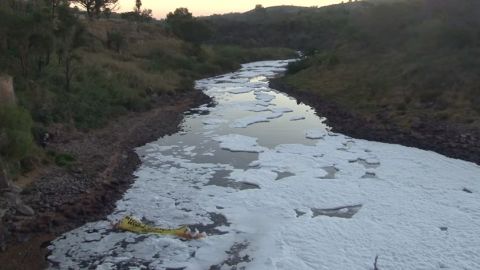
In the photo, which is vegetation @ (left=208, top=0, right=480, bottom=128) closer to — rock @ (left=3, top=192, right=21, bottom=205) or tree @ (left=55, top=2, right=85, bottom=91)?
tree @ (left=55, top=2, right=85, bottom=91)

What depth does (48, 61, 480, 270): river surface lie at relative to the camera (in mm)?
9133

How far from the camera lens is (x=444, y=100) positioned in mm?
20344

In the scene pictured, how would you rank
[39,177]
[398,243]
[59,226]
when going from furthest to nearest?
[39,177] < [59,226] < [398,243]

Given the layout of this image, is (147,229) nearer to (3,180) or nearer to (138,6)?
(3,180)

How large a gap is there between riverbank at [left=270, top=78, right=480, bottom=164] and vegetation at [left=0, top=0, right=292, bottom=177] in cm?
892

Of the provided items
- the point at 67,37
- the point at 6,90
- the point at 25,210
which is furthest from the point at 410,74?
the point at 25,210

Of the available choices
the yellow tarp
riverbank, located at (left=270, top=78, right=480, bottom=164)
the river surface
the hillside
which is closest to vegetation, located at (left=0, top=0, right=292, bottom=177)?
the river surface

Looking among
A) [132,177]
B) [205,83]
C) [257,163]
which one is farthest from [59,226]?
[205,83]

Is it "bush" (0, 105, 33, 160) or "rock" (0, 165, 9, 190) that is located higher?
"bush" (0, 105, 33, 160)

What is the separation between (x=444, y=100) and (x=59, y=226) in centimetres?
1583

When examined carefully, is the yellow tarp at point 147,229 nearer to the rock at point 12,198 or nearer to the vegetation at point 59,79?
the rock at point 12,198

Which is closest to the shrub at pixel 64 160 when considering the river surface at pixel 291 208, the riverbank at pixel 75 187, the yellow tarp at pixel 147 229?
the riverbank at pixel 75 187

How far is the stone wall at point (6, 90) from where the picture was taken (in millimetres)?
13953

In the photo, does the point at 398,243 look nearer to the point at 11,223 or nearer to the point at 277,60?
the point at 11,223
